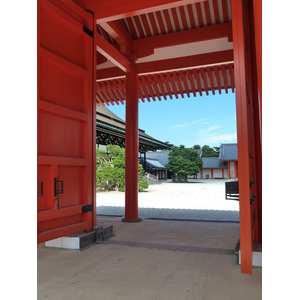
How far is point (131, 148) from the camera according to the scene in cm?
548

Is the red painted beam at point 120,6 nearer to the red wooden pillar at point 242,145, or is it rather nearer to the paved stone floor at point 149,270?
the red wooden pillar at point 242,145

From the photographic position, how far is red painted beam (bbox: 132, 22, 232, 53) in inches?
184

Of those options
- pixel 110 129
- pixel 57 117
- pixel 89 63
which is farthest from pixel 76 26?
pixel 110 129

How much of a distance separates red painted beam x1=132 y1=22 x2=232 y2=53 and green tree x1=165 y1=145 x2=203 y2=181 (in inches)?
877

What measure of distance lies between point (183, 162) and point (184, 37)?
22591 millimetres

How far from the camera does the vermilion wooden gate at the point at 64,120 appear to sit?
2975mm

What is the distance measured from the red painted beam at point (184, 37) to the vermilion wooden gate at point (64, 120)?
168 cm

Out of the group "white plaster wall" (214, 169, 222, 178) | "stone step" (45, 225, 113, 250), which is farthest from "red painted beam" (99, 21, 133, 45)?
"white plaster wall" (214, 169, 222, 178)

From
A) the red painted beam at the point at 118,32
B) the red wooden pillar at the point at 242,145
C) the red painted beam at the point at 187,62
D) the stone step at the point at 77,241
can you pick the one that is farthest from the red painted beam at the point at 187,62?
the stone step at the point at 77,241

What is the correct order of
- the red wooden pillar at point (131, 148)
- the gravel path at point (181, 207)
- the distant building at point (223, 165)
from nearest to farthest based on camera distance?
the red wooden pillar at point (131, 148), the gravel path at point (181, 207), the distant building at point (223, 165)

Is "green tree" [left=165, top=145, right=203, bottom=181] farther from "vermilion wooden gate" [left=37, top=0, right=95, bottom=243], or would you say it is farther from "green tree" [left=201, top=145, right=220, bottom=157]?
"vermilion wooden gate" [left=37, top=0, right=95, bottom=243]

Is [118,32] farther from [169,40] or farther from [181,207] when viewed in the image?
[181,207]

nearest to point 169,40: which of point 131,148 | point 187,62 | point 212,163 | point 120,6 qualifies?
point 187,62
